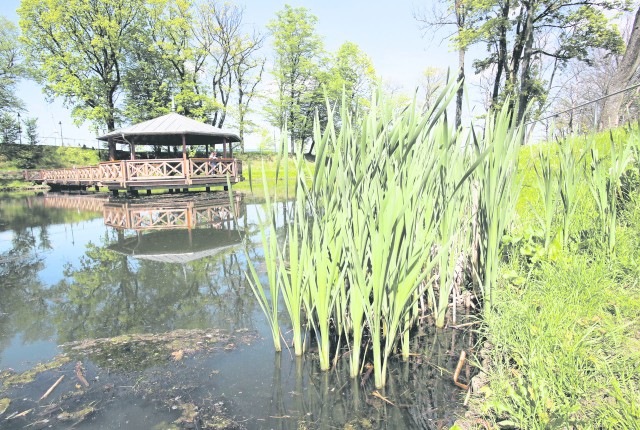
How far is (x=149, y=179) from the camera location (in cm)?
1380

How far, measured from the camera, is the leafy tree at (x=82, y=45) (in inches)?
788

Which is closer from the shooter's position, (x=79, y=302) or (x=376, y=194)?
(x=376, y=194)

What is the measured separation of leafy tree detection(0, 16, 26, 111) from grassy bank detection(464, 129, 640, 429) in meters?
34.9

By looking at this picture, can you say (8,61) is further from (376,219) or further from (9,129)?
(376,219)

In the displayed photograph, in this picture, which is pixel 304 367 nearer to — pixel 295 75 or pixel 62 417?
pixel 62 417

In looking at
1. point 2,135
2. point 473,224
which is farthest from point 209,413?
point 2,135

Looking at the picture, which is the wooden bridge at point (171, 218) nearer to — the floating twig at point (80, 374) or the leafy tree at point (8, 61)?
the floating twig at point (80, 374)

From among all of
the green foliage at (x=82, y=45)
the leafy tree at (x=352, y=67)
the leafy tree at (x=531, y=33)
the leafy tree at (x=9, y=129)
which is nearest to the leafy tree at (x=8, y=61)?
the leafy tree at (x=9, y=129)

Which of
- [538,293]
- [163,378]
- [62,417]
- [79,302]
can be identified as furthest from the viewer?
[79,302]

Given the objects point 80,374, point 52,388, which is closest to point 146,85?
point 80,374

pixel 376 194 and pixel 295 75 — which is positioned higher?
pixel 295 75

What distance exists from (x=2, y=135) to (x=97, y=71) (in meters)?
12.1

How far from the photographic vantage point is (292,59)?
2691 centimetres

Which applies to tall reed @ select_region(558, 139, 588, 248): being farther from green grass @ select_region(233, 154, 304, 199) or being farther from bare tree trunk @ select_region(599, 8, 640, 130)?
bare tree trunk @ select_region(599, 8, 640, 130)
